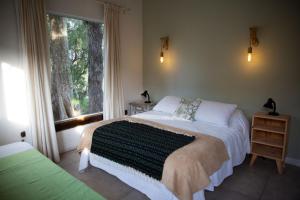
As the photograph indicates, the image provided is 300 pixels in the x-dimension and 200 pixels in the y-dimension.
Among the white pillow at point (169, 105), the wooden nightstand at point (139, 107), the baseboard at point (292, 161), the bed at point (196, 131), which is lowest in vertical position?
the baseboard at point (292, 161)

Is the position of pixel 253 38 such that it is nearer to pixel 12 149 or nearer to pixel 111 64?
pixel 111 64

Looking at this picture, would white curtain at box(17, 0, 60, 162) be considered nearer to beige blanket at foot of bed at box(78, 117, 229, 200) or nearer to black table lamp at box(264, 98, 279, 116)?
beige blanket at foot of bed at box(78, 117, 229, 200)

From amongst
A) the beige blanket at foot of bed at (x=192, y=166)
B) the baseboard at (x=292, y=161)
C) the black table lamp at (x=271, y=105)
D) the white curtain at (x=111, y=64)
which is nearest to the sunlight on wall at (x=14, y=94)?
the white curtain at (x=111, y=64)

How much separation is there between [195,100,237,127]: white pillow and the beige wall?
429 mm

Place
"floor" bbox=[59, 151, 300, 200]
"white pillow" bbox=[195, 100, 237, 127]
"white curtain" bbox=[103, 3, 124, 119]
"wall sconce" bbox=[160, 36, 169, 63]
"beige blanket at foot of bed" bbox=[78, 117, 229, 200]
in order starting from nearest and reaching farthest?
"beige blanket at foot of bed" bbox=[78, 117, 229, 200]
"floor" bbox=[59, 151, 300, 200]
"white pillow" bbox=[195, 100, 237, 127]
"white curtain" bbox=[103, 3, 124, 119]
"wall sconce" bbox=[160, 36, 169, 63]

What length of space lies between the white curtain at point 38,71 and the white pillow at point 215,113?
7.18 feet

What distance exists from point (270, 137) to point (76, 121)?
303cm

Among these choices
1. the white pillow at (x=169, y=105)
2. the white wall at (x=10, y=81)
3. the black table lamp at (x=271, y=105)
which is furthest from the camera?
the white pillow at (x=169, y=105)

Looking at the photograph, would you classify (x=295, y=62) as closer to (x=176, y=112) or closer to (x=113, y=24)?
(x=176, y=112)

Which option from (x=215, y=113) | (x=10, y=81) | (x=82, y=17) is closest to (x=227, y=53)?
(x=215, y=113)

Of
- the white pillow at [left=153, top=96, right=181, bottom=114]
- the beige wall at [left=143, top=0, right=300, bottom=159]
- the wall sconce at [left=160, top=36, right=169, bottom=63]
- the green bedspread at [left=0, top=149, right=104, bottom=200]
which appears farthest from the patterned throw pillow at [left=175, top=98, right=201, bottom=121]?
the green bedspread at [left=0, top=149, right=104, bottom=200]

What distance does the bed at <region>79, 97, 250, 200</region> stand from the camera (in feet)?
6.80

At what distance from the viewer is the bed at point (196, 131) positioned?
207 cm

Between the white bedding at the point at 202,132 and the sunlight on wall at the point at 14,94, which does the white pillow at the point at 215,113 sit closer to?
the white bedding at the point at 202,132
